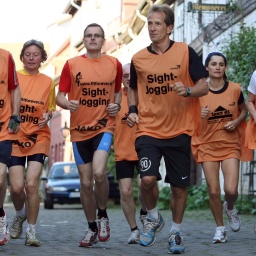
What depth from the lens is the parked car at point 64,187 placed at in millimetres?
32344

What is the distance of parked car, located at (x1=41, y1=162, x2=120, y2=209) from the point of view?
106ft

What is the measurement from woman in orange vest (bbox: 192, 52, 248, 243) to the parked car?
820 inches

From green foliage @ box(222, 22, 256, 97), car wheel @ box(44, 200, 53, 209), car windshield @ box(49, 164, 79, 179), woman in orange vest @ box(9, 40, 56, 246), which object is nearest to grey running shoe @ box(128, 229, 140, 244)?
woman in orange vest @ box(9, 40, 56, 246)

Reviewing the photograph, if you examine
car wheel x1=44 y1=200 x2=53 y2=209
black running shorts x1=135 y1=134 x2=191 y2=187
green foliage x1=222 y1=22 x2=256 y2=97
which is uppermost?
green foliage x1=222 y1=22 x2=256 y2=97

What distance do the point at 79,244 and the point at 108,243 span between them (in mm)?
769

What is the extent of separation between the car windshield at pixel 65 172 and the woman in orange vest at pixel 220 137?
72.0ft

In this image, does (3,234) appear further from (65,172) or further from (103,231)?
(65,172)

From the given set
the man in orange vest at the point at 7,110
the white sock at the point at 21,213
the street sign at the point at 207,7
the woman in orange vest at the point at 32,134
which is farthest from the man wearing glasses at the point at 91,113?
the street sign at the point at 207,7

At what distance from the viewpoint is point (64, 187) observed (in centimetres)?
3253

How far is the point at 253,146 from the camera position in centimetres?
1095

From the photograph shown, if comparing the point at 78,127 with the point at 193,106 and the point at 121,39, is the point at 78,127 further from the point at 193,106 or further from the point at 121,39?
the point at 121,39

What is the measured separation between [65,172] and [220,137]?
888 inches

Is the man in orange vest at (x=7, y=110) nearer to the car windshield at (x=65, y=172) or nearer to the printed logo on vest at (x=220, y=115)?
the printed logo on vest at (x=220, y=115)

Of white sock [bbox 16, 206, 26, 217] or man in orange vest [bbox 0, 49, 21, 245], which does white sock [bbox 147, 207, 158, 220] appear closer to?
man in orange vest [bbox 0, 49, 21, 245]
